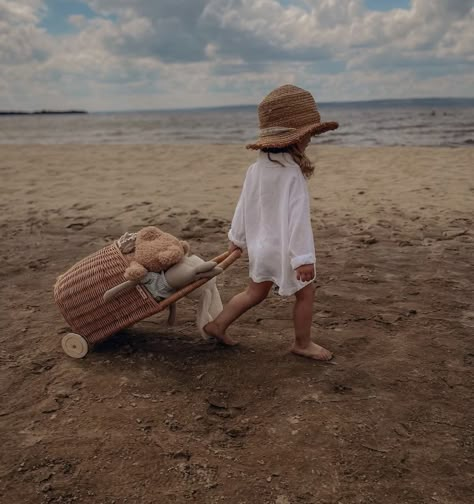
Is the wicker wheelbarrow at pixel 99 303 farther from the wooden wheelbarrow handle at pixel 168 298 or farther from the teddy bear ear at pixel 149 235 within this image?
the teddy bear ear at pixel 149 235

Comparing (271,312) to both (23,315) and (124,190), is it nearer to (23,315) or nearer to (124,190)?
(23,315)

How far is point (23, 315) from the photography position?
3.60 metres

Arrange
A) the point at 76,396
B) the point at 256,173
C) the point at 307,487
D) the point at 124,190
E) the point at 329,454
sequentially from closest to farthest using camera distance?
the point at 307,487 → the point at 329,454 → the point at 76,396 → the point at 256,173 → the point at 124,190

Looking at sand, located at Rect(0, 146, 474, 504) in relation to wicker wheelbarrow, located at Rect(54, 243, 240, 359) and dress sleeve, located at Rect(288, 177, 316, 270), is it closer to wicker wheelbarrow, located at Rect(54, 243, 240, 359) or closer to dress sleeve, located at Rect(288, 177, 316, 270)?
wicker wheelbarrow, located at Rect(54, 243, 240, 359)

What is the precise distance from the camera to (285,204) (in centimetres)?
275

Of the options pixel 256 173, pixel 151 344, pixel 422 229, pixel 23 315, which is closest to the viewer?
pixel 256 173

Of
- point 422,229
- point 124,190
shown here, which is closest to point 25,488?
point 422,229

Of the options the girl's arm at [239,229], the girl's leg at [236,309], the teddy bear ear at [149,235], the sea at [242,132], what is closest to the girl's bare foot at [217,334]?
the girl's leg at [236,309]

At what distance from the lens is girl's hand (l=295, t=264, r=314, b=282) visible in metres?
2.66

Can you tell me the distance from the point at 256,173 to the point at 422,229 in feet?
9.82

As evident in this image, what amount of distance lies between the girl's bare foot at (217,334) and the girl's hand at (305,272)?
2.08 feet

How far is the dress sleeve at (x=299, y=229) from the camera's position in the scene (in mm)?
2664

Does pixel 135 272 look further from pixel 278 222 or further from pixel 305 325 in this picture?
pixel 305 325

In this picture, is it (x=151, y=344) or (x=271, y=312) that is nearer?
(x=151, y=344)
